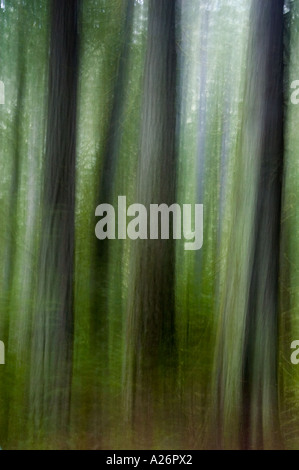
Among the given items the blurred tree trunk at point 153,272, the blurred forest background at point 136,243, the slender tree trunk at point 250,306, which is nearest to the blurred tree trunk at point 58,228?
the blurred forest background at point 136,243

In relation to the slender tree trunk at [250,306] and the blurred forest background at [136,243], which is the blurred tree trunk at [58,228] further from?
the slender tree trunk at [250,306]

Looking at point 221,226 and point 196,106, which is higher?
point 196,106

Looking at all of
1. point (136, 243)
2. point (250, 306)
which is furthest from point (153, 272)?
point (250, 306)

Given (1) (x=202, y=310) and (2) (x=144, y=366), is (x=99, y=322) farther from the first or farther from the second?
(1) (x=202, y=310)

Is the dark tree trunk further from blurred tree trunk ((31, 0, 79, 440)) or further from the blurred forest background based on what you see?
blurred tree trunk ((31, 0, 79, 440))

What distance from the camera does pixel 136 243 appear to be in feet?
5.90

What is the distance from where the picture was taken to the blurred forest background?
179 centimetres

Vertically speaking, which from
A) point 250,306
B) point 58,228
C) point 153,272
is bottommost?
point 250,306

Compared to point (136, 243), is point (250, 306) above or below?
below

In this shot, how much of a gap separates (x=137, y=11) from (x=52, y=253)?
2.89 feet

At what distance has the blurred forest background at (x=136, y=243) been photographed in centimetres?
179

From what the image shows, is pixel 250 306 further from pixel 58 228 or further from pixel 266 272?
pixel 58 228

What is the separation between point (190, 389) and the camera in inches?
70.7
